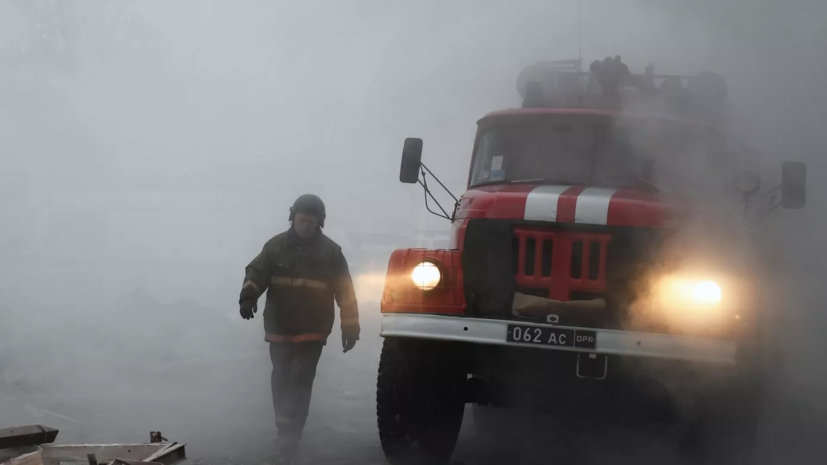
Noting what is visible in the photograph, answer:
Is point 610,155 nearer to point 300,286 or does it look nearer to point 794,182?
point 794,182

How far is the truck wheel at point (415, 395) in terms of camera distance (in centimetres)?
498

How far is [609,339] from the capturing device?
4.48 m

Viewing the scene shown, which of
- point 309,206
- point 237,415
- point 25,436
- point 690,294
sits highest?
point 309,206

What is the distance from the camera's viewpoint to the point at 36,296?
487 inches

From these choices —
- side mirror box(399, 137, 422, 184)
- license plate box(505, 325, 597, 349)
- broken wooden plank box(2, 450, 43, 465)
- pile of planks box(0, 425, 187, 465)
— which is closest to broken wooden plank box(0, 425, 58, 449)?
pile of planks box(0, 425, 187, 465)

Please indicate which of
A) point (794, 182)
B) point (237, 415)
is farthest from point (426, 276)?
point (237, 415)

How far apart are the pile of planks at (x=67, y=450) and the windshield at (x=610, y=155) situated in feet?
9.65

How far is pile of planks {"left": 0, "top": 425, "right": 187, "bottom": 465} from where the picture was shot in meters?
3.80

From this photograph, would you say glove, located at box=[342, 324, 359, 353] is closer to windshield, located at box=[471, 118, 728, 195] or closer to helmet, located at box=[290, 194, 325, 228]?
helmet, located at box=[290, 194, 325, 228]

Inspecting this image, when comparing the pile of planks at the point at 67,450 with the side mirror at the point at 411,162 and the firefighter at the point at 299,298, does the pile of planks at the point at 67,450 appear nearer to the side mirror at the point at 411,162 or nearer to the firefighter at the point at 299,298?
the firefighter at the point at 299,298

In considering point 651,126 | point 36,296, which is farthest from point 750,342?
point 36,296

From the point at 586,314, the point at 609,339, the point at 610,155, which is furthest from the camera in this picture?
the point at 610,155

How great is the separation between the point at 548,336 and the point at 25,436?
2.50 metres

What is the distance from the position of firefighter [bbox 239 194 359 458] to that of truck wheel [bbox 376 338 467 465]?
3.68 ft
